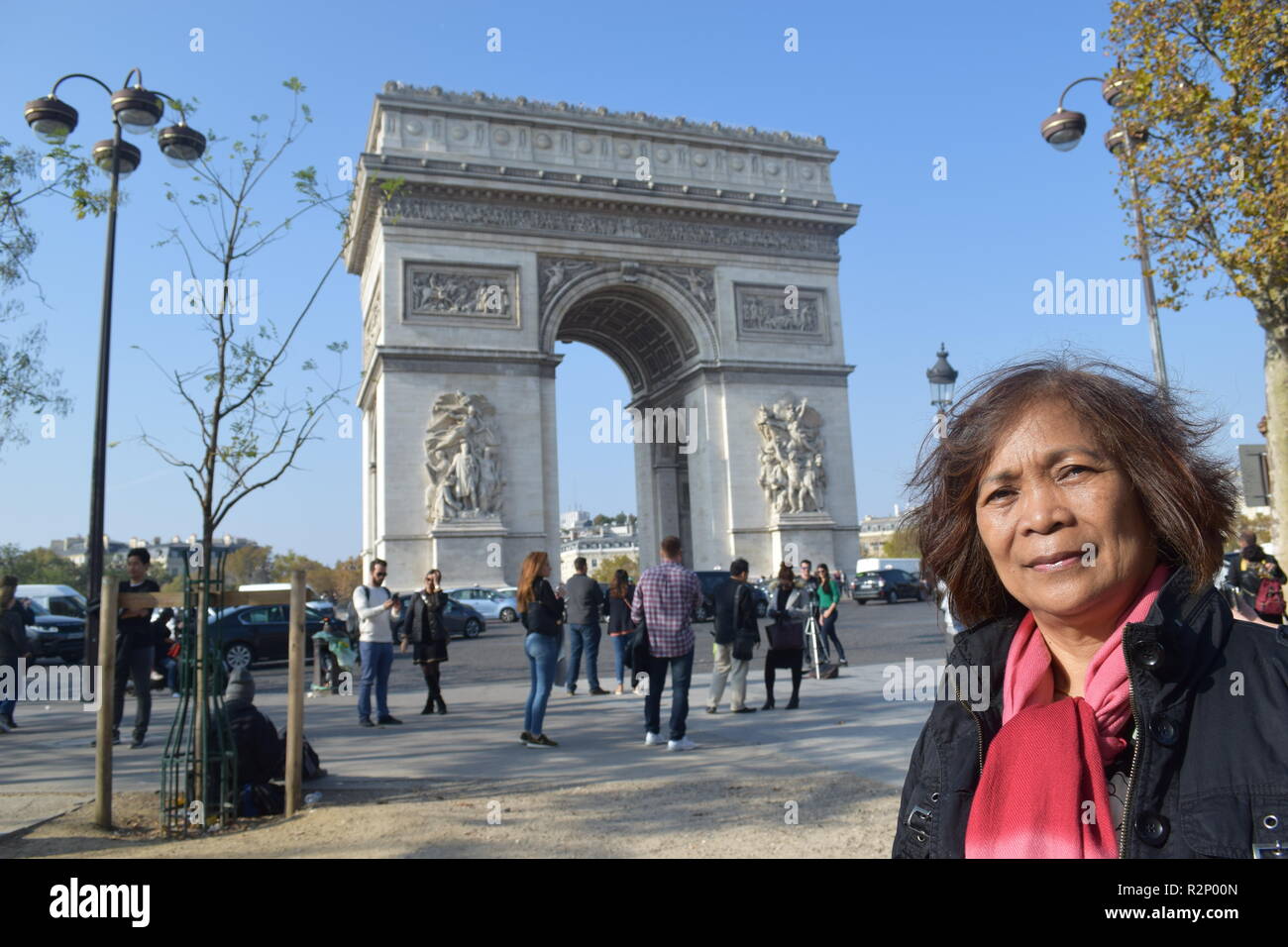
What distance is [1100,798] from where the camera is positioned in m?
1.48

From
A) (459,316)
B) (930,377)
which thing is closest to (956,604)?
(930,377)

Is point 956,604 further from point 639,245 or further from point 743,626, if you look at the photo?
point 639,245

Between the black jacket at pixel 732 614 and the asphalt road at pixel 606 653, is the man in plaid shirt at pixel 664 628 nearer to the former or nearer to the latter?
the black jacket at pixel 732 614

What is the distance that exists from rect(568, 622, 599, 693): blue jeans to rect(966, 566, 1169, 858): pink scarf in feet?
36.2

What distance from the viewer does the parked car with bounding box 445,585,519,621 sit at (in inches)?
1057

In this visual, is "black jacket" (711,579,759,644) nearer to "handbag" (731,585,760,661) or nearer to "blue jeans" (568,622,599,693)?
"handbag" (731,585,760,661)

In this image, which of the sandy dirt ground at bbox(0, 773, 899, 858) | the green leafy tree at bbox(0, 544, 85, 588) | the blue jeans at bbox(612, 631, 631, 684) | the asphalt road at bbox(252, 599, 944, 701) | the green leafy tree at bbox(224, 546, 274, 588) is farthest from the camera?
the green leafy tree at bbox(224, 546, 274, 588)

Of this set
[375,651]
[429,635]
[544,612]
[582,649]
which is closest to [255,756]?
[544,612]

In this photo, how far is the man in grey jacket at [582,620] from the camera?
1216 cm

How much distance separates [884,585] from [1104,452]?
30.4m

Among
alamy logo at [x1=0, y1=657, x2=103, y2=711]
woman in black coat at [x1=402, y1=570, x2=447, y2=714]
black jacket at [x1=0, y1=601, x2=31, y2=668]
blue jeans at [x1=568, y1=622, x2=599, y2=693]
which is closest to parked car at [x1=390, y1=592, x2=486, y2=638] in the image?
alamy logo at [x1=0, y1=657, x2=103, y2=711]

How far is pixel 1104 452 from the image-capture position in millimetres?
1733

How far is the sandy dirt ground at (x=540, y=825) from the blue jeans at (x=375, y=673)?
10.4 feet

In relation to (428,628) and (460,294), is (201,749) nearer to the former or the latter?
(428,628)
